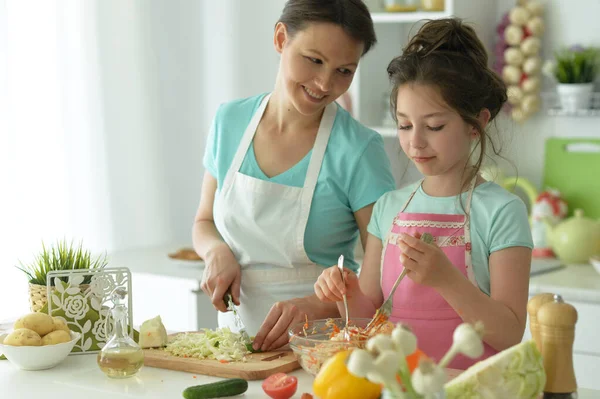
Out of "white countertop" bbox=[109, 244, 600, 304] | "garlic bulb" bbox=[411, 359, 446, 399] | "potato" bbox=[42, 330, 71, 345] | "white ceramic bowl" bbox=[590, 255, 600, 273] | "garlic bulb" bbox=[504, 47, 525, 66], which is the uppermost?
"garlic bulb" bbox=[504, 47, 525, 66]

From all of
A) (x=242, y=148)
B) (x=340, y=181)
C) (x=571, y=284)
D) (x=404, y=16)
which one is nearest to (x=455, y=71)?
(x=340, y=181)

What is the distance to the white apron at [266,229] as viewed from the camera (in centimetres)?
196

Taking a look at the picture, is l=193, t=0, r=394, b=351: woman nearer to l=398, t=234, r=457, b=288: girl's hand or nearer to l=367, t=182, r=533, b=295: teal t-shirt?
l=367, t=182, r=533, b=295: teal t-shirt

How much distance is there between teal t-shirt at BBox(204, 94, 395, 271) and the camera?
6.31 feet

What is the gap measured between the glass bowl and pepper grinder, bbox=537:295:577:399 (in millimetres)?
315

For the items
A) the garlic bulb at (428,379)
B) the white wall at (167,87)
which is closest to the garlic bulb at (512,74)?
the white wall at (167,87)

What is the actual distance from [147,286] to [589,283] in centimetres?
149

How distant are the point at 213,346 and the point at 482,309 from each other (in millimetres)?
517

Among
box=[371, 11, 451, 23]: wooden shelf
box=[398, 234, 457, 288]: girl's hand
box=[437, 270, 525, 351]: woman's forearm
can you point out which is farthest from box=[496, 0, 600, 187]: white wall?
box=[398, 234, 457, 288]: girl's hand

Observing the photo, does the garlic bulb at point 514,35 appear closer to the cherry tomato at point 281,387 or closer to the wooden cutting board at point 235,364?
the wooden cutting board at point 235,364

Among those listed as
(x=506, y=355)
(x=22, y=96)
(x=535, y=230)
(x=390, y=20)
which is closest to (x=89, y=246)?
(x=22, y=96)

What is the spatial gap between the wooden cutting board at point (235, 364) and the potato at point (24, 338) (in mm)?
207

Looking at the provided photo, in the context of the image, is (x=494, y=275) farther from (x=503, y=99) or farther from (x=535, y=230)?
(x=535, y=230)

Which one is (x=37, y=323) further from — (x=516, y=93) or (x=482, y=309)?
(x=516, y=93)
